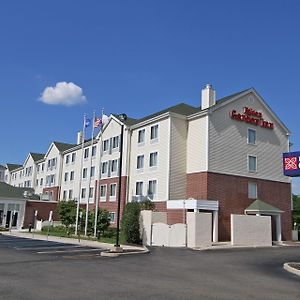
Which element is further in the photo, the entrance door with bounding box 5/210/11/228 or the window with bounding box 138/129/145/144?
the entrance door with bounding box 5/210/11/228

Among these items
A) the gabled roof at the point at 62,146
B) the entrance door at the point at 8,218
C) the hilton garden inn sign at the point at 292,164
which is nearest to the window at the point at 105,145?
the gabled roof at the point at 62,146

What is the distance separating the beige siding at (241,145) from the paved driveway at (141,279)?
1886cm

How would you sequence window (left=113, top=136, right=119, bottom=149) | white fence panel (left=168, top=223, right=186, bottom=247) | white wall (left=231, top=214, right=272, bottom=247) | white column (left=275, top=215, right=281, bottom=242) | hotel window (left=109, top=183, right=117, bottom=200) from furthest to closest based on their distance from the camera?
window (left=113, top=136, right=119, bottom=149) < hotel window (left=109, top=183, right=117, bottom=200) < white column (left=275, top=215, right=281, bottom=242) < white wall (left=231, top=214, right=272, bottom=247) < white fence panel (left=168, top=223, right=186, bottom=247)

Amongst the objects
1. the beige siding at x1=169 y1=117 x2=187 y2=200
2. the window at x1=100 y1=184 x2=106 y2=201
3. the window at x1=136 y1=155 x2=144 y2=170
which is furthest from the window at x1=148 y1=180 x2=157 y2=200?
the window at x1=100 y1=184 x2=106 y2=201

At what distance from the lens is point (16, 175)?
9131 cm

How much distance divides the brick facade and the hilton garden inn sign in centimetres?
1840

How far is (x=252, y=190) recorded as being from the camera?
41.7 m

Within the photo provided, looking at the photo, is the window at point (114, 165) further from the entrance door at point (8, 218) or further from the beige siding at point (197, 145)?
the entrance door at point (8, 218)

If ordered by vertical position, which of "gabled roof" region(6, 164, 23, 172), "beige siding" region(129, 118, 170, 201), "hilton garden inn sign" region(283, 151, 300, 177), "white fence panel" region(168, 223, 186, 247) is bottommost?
"white fence panel" region(168, 223, 186, 247)

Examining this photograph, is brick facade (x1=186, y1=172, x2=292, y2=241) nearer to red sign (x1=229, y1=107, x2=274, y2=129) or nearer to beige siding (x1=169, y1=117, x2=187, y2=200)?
beige siding (x1=169, y1=117, x2=187, y2=200)

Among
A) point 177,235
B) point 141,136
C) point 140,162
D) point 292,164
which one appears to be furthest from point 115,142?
point 292,164

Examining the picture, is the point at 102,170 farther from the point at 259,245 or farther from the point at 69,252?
the point at 69,252

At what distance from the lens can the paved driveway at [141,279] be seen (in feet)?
37.3

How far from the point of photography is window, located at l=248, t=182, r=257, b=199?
41.4 metres
